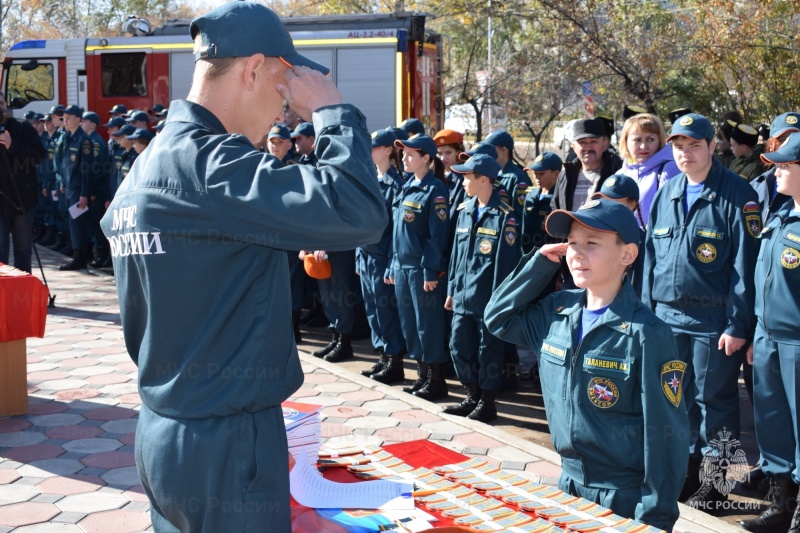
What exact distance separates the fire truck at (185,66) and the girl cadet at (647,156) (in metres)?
→ 10.5

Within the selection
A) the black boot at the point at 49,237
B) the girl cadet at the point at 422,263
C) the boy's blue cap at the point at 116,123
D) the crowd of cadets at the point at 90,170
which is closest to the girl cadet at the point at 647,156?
the girl cadet at the point at 422,263

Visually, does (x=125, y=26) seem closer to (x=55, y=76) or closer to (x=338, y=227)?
(x=55, y=76)

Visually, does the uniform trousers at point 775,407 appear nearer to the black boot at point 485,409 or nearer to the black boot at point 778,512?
the black boot at point 778,512

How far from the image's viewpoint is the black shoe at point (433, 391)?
287 inches

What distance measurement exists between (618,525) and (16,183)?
30.1 ft

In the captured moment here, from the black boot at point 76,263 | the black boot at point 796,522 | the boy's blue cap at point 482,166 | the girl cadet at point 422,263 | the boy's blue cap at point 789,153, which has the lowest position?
the black boot at point 796,522

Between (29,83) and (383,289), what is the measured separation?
15081 millimetres

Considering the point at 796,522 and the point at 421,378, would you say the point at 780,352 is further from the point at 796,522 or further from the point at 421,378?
the point at 421,378

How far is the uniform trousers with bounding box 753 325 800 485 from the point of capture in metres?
4.72

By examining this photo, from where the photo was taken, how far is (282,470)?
2.12 meters

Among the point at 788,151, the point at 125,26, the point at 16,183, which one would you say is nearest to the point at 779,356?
the point at 788,151

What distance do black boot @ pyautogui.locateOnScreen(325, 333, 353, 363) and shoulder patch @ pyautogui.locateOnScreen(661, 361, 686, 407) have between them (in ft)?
18.9

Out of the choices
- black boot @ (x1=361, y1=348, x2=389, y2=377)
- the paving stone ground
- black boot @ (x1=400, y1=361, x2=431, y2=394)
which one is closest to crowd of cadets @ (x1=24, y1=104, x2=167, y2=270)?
the paving stone ground

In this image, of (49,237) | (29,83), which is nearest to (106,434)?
(49,237)
